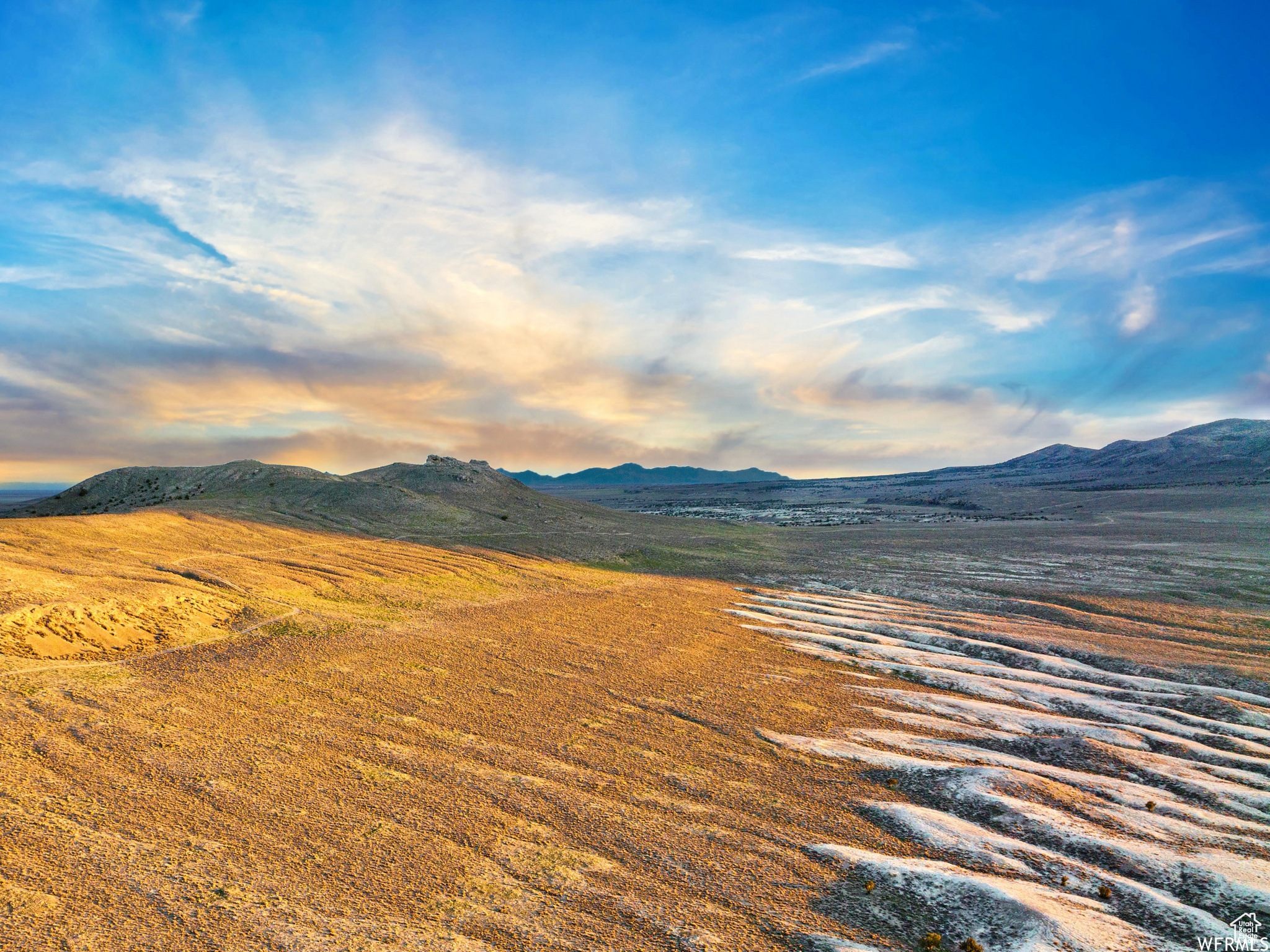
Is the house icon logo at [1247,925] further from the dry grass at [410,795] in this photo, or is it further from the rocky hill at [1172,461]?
the rocky hill at [1172,461]

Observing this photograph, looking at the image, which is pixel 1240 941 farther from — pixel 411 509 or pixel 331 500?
pixel 331 500

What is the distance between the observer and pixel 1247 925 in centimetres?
563

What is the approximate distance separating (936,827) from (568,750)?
4752 mm

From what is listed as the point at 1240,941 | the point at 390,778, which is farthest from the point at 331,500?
the point at 1240,941

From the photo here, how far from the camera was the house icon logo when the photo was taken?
5527mm

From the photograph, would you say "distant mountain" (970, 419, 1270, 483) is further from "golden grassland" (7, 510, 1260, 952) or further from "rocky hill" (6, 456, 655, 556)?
"golden grassland" (7, 510, 1260, 952)

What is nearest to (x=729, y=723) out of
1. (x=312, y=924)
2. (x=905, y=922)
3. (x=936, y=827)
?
(x=936, y=827)

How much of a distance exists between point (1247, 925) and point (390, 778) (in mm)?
8919

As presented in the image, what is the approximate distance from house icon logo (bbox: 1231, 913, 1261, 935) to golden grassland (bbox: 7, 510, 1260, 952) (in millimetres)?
2738

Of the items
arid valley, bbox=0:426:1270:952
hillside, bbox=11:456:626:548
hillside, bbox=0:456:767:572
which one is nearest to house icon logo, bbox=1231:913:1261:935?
arid valley, bbox=0:426:1270:952

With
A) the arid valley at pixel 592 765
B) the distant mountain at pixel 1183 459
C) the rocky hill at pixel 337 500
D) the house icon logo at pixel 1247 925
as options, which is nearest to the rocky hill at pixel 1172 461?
the distant mountain at pixel 1183 459

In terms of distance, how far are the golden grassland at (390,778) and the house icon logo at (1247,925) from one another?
108 inches

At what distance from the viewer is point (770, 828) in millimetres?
6957

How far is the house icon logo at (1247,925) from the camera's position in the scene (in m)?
5.53
